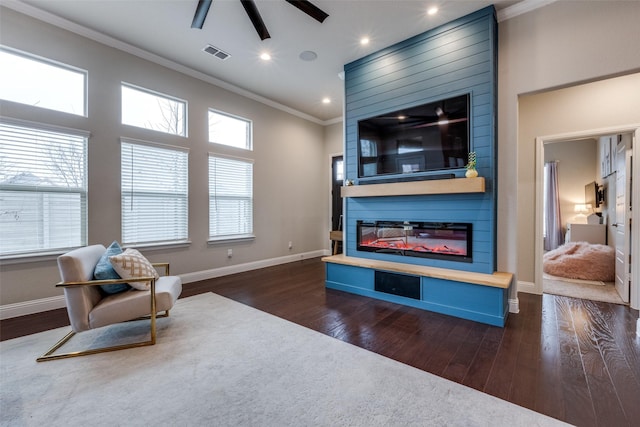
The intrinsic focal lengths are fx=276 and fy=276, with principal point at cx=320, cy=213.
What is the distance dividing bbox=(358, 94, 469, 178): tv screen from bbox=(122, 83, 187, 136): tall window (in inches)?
112

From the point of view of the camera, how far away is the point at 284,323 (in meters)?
2.80

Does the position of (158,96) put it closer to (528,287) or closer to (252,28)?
(252,28)

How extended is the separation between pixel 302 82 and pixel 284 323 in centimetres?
397

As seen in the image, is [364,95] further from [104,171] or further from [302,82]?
[104,171]

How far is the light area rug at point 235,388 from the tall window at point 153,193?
169cm

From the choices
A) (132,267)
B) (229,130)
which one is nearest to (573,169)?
(229,130)

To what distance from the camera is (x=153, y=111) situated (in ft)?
13.4

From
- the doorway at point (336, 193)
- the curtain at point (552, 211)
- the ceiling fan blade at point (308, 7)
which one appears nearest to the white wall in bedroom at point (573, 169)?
the curtain at point (552, 211)

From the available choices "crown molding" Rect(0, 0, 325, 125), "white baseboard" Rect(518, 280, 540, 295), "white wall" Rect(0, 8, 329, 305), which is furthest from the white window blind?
"white baseboard" Rect(518, 280, 540, 295)

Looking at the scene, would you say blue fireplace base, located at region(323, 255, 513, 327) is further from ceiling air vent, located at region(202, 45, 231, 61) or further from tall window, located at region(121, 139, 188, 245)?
ceiling air vent, located at region(202, 45, 231, 61)

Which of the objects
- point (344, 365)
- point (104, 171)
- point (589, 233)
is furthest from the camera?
point (589, 233)

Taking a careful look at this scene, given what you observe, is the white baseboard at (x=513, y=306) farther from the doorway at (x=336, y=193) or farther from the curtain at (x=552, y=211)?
the curtain at (x=552, y=211)

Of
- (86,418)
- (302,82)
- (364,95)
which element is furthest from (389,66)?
(86,418)

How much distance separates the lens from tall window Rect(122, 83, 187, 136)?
12.5 feet
